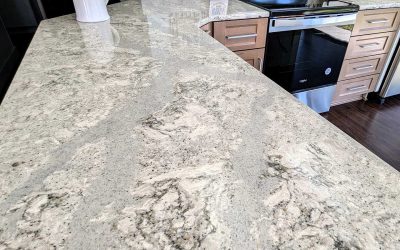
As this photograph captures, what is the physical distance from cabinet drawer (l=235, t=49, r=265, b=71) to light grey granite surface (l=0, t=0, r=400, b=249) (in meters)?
0.94

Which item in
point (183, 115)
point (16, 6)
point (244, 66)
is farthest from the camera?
point (16, 6)

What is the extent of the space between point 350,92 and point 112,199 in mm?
2359

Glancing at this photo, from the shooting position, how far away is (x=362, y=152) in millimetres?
478

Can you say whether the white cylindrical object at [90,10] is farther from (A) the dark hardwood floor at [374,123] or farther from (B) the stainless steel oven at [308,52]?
(A) the dark hardwood floor at [374,123]

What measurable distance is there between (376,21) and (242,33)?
111cm

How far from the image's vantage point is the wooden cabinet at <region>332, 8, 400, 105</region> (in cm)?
190

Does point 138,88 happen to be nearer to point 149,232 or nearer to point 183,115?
point 183,115

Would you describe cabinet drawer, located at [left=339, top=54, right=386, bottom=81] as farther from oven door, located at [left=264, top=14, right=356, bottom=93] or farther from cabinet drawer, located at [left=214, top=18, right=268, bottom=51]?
cabinet drawer, located at [left=214, top=18, right=268, bottom=51]

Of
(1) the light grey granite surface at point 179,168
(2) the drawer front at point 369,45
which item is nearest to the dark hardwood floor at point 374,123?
(2) the drawer front at point 369,45

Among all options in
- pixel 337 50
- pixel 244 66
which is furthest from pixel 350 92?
pixel 244 66

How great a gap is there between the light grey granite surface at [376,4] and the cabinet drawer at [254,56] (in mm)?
777

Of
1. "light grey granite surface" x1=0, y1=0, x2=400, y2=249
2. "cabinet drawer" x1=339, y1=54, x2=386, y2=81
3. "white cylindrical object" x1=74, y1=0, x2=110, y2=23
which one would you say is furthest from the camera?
"cabinet drawer" x1=339, y1=54, x2=386, y2=81

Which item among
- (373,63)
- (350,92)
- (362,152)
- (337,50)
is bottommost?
(350,92)

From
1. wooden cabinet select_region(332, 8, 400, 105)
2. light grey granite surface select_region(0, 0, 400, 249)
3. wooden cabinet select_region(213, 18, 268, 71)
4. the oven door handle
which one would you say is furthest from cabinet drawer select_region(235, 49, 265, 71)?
light grey granite surface select_region(0, 0, 400, 249)
